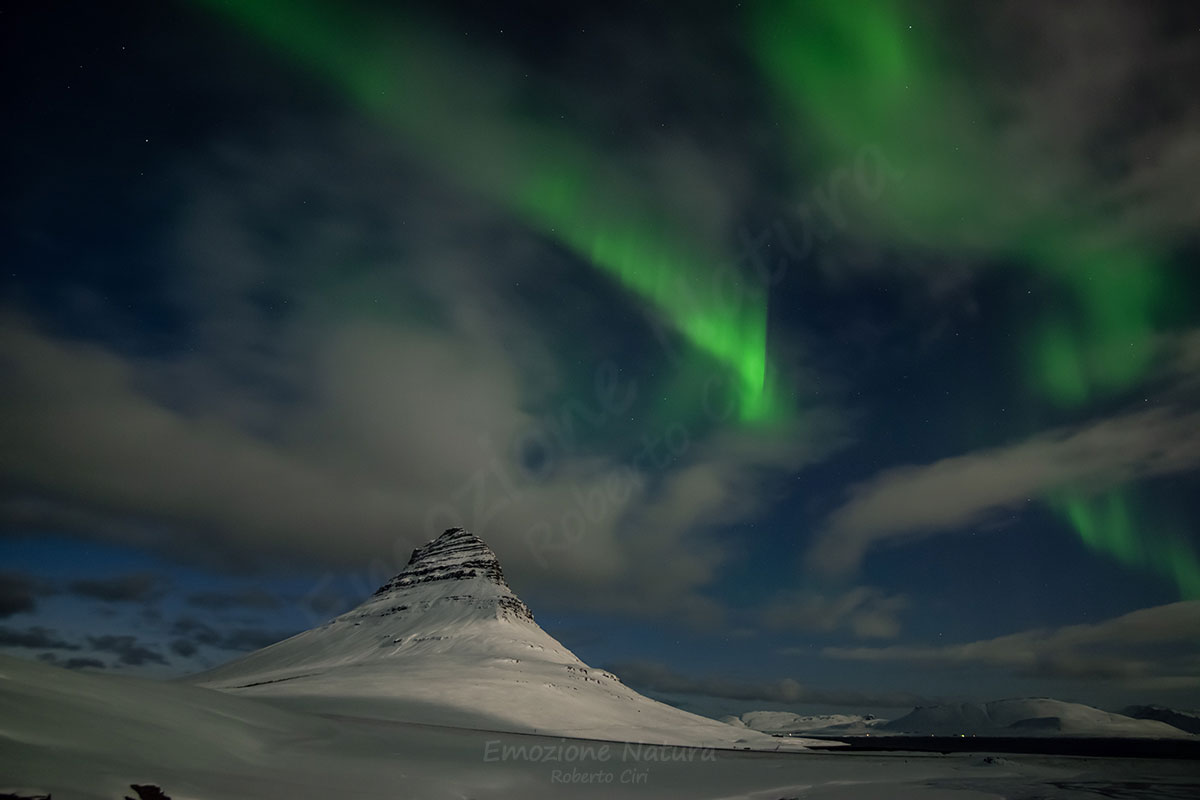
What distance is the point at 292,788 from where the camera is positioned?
21.0 meters

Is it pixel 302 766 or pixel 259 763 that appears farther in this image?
pixel 302 766

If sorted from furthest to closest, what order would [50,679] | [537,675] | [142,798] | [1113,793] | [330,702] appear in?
[537,675], [330,702], [1113,793], [50,679], [142,798]

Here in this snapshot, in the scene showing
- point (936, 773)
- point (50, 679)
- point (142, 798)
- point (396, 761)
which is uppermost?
point (50, 679)

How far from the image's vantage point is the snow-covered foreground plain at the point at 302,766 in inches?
682

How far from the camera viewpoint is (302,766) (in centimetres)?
2559

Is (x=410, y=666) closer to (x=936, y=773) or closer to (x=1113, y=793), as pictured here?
(x=936, y=773)

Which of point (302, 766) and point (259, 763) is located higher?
point (259, 763)

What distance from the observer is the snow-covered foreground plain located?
56.9 feet

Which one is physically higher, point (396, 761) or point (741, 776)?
point (396, 761)

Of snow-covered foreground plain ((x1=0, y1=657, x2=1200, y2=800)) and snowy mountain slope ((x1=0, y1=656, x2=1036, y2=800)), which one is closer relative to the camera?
snowy mountain slope ((x1=0, y1=656, x2=1036, y2=800))

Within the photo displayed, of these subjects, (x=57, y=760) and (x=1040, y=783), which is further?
(x=1040, y=783)

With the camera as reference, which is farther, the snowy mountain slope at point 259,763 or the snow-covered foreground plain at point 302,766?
the snow-covered foreground plain at point 302,766

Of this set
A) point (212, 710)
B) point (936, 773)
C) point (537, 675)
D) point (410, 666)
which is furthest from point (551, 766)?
point (410, 666)

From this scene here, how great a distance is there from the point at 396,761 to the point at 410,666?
537ft
